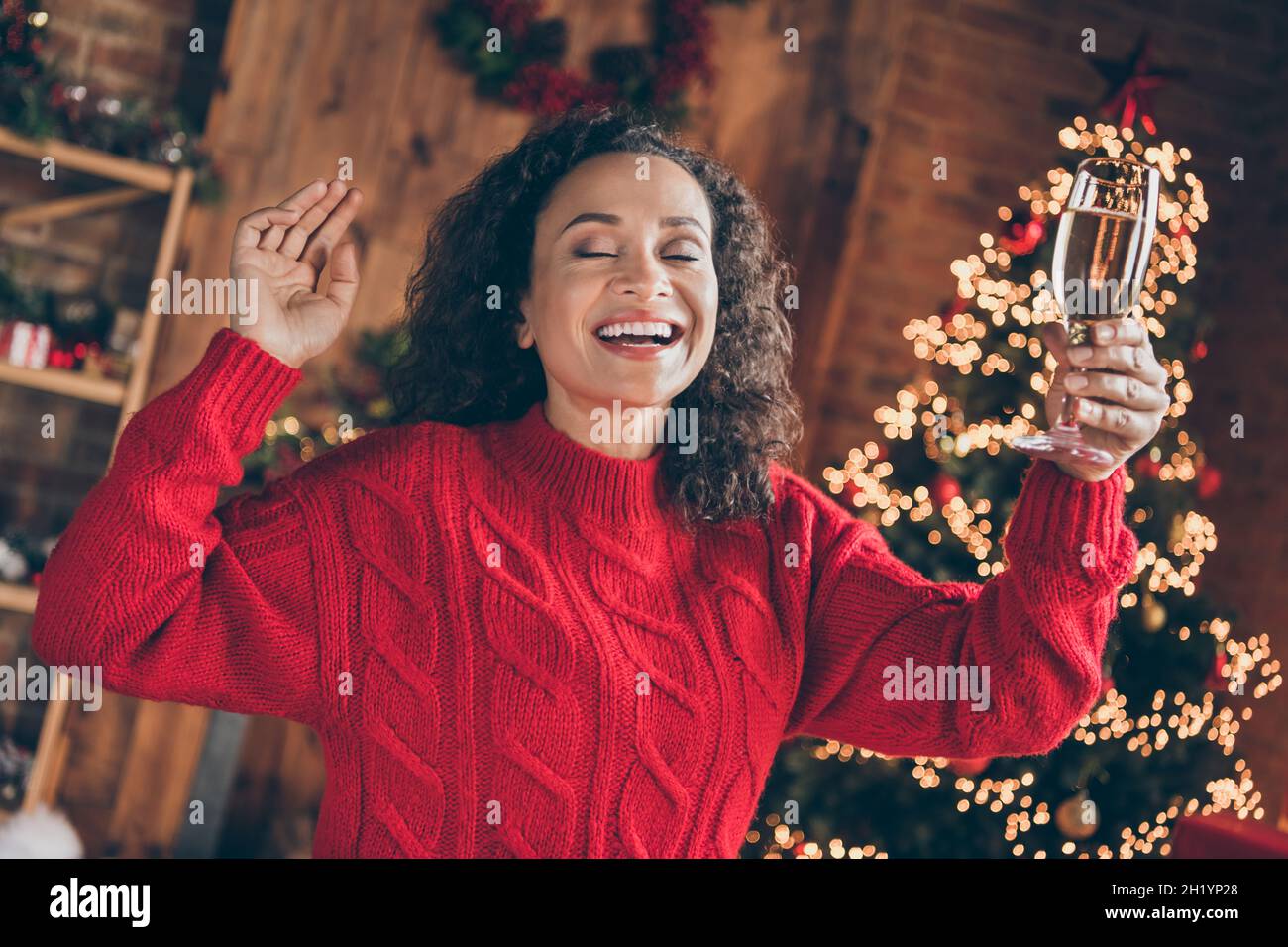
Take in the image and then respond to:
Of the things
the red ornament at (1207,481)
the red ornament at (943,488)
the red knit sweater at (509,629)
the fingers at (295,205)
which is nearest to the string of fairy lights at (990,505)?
the red ornament at (943,488)

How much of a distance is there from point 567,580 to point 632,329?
285 millimetres

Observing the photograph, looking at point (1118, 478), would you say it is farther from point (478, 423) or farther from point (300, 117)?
point (300, 117)

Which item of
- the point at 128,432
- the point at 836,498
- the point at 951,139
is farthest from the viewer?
the point at 951,139

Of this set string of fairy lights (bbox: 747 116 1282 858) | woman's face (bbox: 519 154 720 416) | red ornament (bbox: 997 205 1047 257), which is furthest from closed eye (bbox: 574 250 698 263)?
red ornament (bbox: 997 205 1047 257)

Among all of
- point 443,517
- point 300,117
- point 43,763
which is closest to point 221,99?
point 300,117

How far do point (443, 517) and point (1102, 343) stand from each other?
0.69 meters

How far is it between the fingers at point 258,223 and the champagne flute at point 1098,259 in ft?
2.52

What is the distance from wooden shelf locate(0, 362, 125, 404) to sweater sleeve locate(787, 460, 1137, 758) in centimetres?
184

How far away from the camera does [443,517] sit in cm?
134

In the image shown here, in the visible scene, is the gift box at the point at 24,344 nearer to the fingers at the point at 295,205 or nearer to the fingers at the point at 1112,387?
the fingers at the point at 295,205

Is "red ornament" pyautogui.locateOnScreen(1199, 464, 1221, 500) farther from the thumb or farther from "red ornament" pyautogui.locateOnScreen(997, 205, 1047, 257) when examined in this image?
the thumb

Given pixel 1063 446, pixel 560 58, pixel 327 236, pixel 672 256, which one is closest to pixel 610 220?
pixel 672 256
